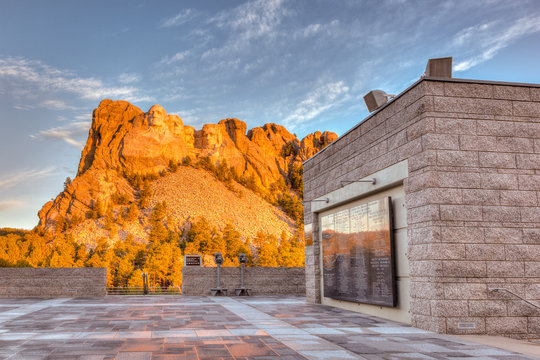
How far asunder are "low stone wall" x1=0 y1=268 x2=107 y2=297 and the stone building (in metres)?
12.7

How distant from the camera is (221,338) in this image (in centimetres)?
707

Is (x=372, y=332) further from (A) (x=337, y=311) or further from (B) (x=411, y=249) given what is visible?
(A) (x=337, y=311)

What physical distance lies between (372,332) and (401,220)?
8.37ft

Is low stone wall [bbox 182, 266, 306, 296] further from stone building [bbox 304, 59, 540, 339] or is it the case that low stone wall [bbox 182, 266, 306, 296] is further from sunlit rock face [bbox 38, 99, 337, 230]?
sunlit rock face [bbox 38, 99, 337, 230]

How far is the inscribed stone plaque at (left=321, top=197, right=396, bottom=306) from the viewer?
31.5ft

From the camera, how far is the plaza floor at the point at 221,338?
577 centimetres

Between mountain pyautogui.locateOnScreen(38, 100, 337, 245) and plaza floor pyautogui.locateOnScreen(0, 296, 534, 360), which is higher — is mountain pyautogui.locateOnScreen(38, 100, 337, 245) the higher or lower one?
the higher one

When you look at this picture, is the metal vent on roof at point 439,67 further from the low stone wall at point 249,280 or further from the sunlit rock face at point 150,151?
the sunlit rock face at point 150,151

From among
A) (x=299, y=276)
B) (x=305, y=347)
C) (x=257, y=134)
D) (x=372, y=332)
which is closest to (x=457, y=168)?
(x=372, y=332)

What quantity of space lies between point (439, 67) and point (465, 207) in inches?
117

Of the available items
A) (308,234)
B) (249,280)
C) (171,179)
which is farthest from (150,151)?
(308,234)

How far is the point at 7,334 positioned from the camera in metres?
7.35

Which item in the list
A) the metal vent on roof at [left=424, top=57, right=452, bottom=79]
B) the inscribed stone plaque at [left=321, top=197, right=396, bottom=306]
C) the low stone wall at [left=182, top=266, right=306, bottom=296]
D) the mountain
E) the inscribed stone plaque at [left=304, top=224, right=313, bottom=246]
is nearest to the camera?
the metal vent on roof at [left=424, top=57, right=452, bottom=79]

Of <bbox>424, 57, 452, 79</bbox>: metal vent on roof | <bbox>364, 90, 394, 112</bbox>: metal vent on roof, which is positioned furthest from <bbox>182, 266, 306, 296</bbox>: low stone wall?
<bbox>424, 57, 452, 79</bbox>: metal vent on roof
